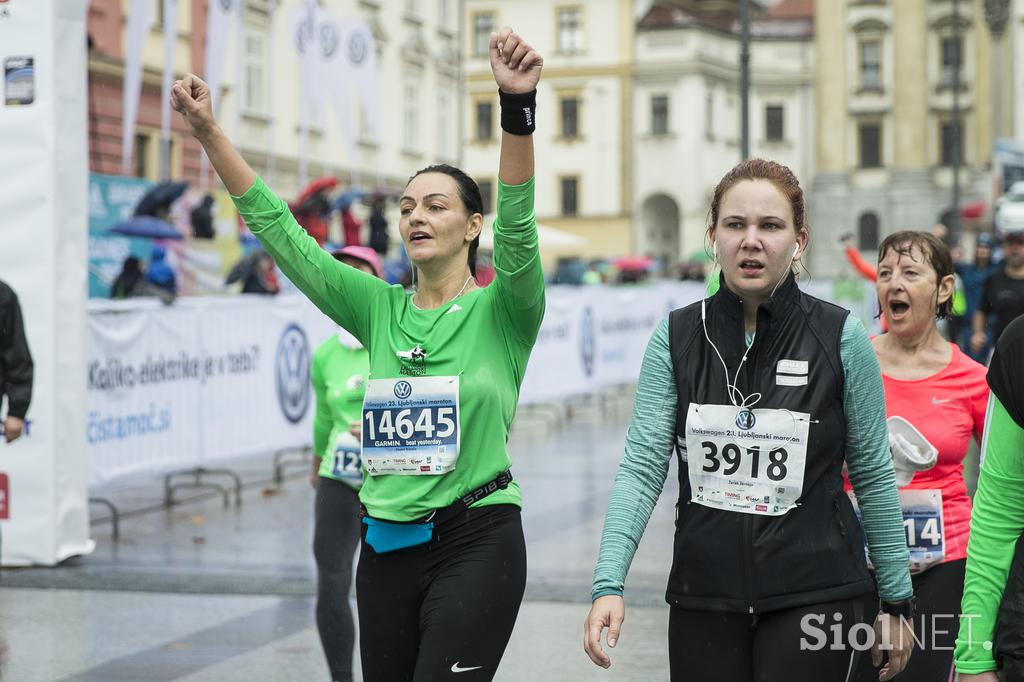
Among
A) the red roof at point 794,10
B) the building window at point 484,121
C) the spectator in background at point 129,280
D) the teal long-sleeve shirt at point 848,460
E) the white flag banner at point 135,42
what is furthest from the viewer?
the red roof at point 794,10

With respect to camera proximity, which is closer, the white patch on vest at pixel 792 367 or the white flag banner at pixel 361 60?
the white patch on vest at pixel 792 367

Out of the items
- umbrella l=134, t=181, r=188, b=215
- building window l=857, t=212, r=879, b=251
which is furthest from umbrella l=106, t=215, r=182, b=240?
building window l=857, t=212, r=879, b=251

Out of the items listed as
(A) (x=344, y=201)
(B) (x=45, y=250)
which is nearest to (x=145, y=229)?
(A) (x=344, y=201)

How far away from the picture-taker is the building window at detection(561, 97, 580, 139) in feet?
256

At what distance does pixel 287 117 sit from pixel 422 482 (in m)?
32.3

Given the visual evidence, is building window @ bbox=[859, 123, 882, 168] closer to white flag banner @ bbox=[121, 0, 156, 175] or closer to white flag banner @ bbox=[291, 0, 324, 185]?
white flag banner @ bbox=[291, 0, 324, 185]

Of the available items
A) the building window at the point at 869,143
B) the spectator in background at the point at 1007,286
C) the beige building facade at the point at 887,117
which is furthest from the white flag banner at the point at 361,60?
the building window at the point at 869,143

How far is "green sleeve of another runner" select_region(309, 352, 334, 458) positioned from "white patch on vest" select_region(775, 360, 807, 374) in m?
3.38

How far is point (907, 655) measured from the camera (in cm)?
371

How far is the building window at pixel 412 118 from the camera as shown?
1736 inches

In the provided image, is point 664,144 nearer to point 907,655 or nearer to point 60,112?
point 60,112

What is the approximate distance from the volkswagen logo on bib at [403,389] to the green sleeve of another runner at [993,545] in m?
1.54

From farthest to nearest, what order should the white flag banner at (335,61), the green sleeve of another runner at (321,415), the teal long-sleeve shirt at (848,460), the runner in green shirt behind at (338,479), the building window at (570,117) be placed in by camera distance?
the building window at (570,117) < the white flag banner at (335,61) < the green sleeve of another runner at (321,415) < the runner in green shirt behind at (338,479) < the teal long-sleeve shirt at (848,460)

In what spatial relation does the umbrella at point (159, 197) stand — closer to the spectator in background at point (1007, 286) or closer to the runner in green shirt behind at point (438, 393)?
the spectator in background at point (1007, 286)
